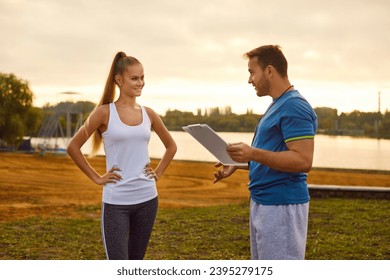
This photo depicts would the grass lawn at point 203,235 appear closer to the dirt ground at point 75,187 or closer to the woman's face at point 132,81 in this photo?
the dirt ground at point 75,187

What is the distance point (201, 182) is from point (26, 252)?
1049cm

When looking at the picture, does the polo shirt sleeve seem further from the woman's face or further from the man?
the woman's face

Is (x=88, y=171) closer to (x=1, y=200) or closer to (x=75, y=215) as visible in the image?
(x=75, y=215)

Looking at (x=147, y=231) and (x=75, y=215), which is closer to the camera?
(x=147, y=231)

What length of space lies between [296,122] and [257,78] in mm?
278

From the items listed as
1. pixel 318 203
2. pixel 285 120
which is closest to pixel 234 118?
pixel 318 203

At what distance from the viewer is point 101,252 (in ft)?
18.4

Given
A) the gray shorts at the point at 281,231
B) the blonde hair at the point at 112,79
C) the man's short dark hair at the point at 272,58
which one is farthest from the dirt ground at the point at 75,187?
the man's short dark hair at the point at 272,58

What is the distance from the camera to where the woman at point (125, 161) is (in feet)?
8.61

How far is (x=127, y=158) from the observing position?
2.64 m

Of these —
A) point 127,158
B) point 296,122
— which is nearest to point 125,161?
point 127,158

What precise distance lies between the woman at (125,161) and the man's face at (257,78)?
622mm

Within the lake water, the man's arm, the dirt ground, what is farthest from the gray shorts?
the lake water

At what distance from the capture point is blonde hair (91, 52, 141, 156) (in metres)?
2.75
